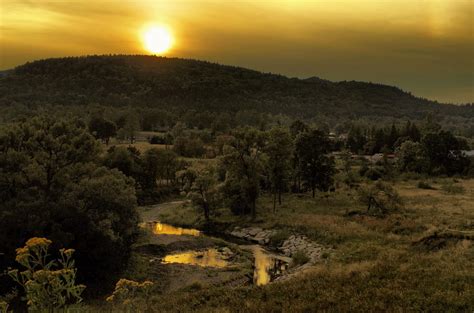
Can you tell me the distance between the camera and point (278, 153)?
200 ft

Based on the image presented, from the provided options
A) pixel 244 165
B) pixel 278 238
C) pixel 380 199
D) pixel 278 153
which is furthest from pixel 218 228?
pixel 380 199

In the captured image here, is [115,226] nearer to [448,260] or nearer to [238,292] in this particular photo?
[238,292]

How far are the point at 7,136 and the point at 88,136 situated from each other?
7451 mm

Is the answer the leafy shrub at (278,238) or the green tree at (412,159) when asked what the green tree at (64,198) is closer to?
the leafy shrub at (278,238)

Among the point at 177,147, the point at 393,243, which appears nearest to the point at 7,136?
the point at 393,243

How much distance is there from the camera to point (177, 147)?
418 ft

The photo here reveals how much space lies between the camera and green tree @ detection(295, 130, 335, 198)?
6788cm

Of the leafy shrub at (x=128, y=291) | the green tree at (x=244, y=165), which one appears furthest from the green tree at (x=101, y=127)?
the leafy shrub at (x=128, y=291)

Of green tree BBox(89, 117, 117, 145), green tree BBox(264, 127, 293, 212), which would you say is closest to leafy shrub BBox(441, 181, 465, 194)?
green tree BBox(264, 127, 293, 212)

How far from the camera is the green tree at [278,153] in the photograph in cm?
6038

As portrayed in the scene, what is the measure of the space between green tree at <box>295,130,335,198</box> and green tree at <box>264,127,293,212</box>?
6.22 m

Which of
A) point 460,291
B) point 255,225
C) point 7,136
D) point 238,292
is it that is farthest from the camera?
point 255,225

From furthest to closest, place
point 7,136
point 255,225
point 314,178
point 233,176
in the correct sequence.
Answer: point 314,178 → point 233,176 → point 255,225 → point 7,136

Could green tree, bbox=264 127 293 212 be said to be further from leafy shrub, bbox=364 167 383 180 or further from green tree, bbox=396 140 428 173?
green tree, bbox=396 140 428 173
